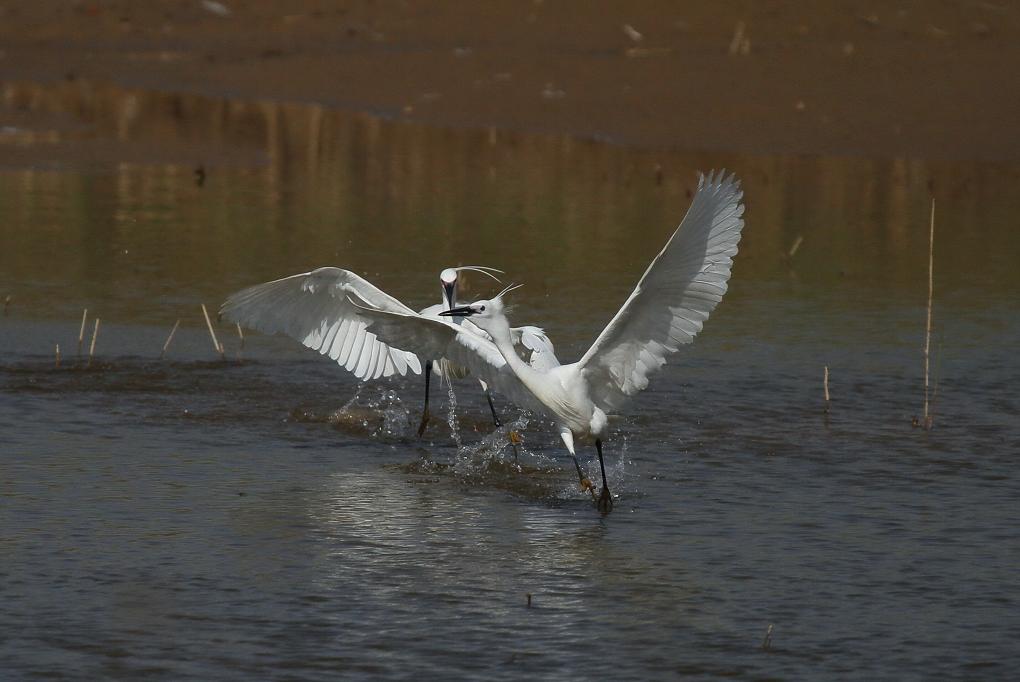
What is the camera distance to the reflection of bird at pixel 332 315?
9.84 meters

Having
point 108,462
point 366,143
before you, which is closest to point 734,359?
point 108,462

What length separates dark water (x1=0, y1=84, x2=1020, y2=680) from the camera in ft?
20.7

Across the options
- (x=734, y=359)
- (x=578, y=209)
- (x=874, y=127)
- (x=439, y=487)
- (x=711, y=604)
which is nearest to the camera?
(x=711, y=604)

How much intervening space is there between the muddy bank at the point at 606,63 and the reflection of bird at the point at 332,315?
31.2 ft

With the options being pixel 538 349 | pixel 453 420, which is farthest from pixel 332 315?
pixel 538 349

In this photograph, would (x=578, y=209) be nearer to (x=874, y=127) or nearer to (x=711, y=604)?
(x=874, y=127)

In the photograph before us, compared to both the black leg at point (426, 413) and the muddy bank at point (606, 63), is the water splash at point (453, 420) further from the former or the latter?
the muddy bank at point (606, 63)

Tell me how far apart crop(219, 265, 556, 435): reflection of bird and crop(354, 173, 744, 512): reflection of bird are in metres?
1.44

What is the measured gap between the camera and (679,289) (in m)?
7.57

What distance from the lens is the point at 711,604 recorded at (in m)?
6.68

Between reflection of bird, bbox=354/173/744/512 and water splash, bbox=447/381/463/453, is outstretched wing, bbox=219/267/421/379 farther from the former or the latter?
reflection of bird, bbox=354/173/744/512

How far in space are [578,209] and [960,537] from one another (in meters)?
9.63

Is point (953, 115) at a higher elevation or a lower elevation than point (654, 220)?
higher

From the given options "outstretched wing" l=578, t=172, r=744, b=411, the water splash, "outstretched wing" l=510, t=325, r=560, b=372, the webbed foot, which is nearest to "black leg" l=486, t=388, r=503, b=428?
the water splash
